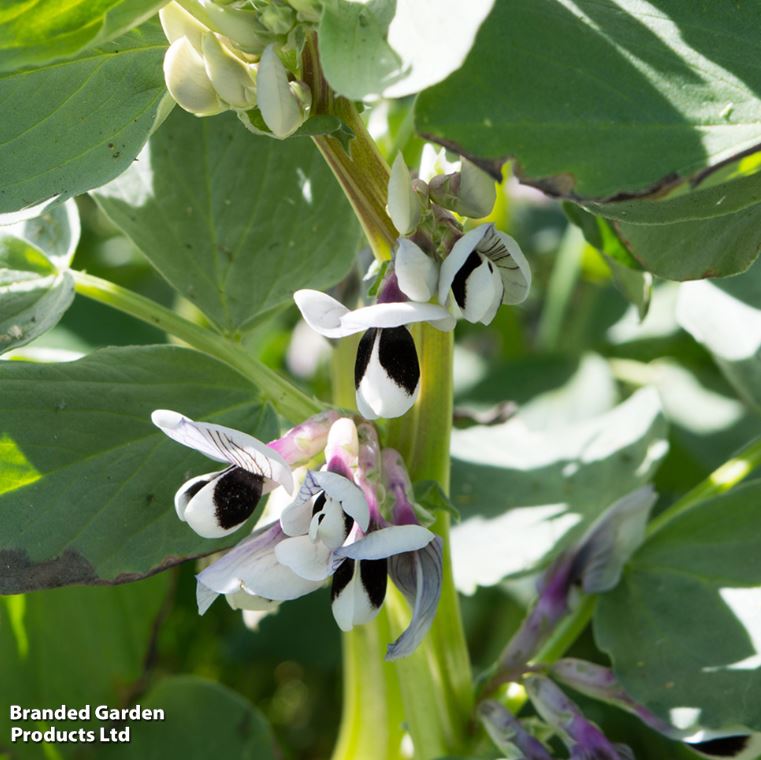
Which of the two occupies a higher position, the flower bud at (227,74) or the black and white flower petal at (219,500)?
the flower bud at (227,74)

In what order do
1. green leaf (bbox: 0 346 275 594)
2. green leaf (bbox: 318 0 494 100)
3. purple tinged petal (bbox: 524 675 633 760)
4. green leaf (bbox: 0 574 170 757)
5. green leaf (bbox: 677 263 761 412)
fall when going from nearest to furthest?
green leaf (bbox: 318 0 494 100) < green leaf (bbox: 0 346 275 594) < purple tinged petal (bbox: 524 675 633 760) < green leaf (bbox: 677 263 761 412) < green leaf (bbox: 0 574 170 757)

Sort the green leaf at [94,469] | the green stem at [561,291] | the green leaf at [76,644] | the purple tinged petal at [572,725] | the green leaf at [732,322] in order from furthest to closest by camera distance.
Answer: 1. the green stem at [561,291]
2. the green leaf at [76,644]
3. the green leaf at [732,322]
4. the purple tinged petal at [572,725]
5. the green leaf at [94,469]

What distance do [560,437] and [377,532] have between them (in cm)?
65

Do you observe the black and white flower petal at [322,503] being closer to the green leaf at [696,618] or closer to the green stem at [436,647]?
the green stem at [436,647]

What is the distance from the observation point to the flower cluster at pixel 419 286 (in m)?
0.62

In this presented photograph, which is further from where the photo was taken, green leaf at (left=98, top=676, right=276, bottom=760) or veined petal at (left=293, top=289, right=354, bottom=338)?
green leaf at (left=98, top=676, right=276, bottom=760)

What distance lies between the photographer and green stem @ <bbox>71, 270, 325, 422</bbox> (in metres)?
0.85

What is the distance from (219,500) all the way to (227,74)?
0.27 m

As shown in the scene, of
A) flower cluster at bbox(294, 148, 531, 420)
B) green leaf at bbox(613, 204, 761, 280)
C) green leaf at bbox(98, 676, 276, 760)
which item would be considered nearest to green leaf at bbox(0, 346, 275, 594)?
flower cluster at bbox(294, 148, 531, 420)

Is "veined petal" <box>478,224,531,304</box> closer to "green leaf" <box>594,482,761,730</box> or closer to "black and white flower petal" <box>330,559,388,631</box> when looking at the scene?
"black and white flower petal" <box>330,559,388,631</box>

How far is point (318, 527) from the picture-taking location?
64 centimetres

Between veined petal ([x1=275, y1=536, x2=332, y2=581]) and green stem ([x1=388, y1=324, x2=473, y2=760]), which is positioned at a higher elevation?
veined petal ([x1=275, y1=536, x2=332, y2=581])

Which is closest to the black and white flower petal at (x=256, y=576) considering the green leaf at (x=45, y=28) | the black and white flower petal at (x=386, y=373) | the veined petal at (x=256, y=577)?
the veined petal at (x=256, y=577)

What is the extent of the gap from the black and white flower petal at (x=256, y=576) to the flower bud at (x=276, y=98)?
26 cm
